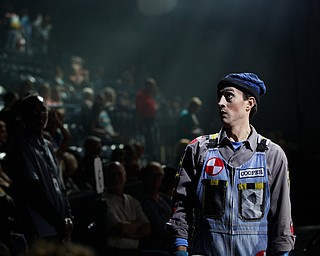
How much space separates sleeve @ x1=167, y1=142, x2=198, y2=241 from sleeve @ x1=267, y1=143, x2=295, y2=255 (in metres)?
0.43

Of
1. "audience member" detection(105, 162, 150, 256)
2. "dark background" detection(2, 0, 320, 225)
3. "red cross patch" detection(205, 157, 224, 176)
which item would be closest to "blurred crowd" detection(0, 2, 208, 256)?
"audience member" detection(105, 162, 150, 256)

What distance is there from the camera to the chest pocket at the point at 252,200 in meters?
3.55

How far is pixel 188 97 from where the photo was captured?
22875 millimetres

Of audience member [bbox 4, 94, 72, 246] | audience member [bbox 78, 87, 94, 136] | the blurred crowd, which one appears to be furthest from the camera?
audience member [bbox 78, 87, 94, 136]

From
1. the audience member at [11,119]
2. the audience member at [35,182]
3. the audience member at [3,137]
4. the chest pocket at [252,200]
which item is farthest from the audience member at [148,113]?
the chest pocket at [252,200]

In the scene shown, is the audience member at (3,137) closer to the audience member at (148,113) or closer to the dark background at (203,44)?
the audience member at (148,113)

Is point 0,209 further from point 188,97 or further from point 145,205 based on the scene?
point 188,97

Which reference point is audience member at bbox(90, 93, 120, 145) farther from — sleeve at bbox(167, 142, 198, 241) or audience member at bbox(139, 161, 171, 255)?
sleeve at bbox(167, 142, 198, 241)

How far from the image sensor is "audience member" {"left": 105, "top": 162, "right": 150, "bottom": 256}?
6395 millimetres

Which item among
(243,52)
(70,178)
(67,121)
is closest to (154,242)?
(70,178)

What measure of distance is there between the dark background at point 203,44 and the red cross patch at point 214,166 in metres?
13.4

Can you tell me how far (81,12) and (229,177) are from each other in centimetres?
2038

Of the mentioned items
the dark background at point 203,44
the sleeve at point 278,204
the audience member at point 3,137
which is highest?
the dark background at point 203,44

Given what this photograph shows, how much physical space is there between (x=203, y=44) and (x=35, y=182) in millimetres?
18790
